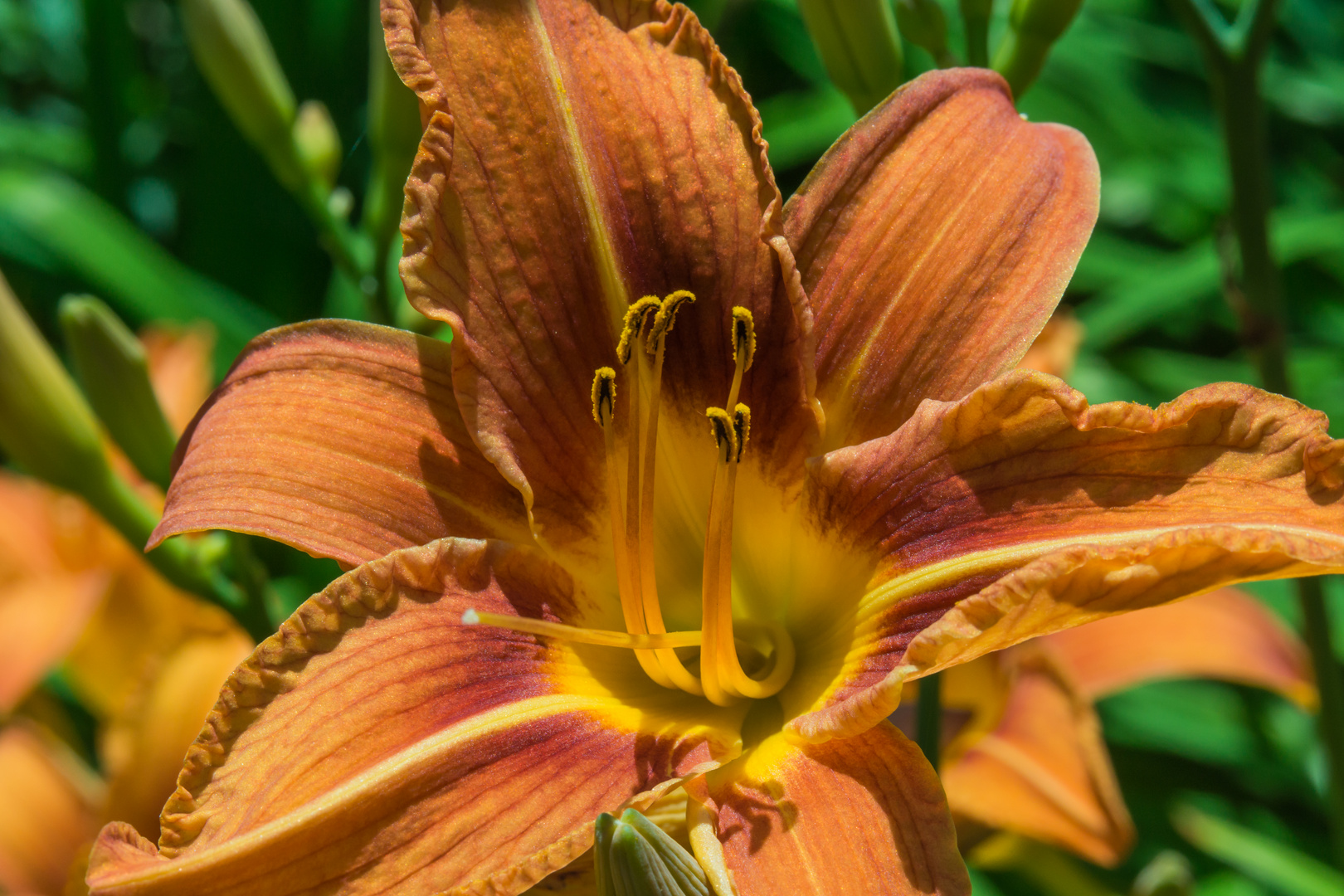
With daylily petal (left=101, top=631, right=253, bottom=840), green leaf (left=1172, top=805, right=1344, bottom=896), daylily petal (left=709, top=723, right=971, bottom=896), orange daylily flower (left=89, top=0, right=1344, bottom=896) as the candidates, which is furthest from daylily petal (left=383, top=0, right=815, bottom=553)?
green leaf (left=1172, top=805, right=1344, bottom=896)

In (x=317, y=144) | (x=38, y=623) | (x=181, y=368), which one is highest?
(x=317, y=144)

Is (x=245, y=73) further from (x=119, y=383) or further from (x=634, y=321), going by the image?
(x=634, y=321)

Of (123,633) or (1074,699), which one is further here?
(123,633)

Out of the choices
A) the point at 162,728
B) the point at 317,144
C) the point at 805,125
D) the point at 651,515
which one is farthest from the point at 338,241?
the point at 805,125

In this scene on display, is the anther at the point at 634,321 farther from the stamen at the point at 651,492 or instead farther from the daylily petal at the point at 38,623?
the daylily petal at the point at 38,623

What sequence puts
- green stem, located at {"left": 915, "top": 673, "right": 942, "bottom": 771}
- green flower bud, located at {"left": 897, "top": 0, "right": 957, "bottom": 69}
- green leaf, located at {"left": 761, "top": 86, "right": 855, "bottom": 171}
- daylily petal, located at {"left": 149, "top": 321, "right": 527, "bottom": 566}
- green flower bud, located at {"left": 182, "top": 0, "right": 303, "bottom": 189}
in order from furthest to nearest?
1. green leaf, located at {"left": 761, "top": 86, "right": 855, "bottom": 171}
2. green flower bud, located at {"left": 182, "top": 0, "right": 303, "bottom": 189}
3. green flower bud, located at {"left": 897, "top": 0, "right": 957, "bottom": 69}
4. green stem, located at {"left": 915, "top": 673, "right": 942, "bottom": 771}
5. daylily petal, located at {"left": 149, "top": 321, "right": 527, "bottom": 566}

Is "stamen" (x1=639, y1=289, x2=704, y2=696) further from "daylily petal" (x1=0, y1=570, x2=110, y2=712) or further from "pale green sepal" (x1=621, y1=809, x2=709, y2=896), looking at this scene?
"daylily petal" (x1=0, y1=570, x2=110, y2=712)

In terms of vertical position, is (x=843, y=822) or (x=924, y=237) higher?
(x=924, y=237)
